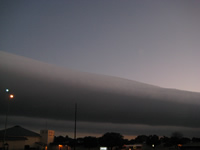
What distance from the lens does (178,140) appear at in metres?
172

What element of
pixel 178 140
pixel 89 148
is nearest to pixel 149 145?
pixel 178 140

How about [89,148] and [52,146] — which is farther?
[89,148]

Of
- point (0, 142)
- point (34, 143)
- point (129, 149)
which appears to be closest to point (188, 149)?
point (129, 149)

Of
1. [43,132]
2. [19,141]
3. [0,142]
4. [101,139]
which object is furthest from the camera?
[101,139]

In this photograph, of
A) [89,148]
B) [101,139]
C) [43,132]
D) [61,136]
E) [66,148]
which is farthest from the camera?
[61,136]

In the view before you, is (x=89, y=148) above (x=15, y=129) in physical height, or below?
below

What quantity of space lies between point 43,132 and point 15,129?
1622 cm

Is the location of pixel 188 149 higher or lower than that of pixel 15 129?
lower

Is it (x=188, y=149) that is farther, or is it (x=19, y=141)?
(x=188, y=149)

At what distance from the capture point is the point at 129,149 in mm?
113938

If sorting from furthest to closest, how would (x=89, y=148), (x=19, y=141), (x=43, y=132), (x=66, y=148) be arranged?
1. (x=89, y=148)
2. (x=43, y=132)
3. (x=66, y=148)
4. (x=19, y=141)

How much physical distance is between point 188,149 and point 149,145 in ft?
185

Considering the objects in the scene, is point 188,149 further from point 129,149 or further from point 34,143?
point 34,143

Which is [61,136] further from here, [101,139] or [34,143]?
[34,143]
